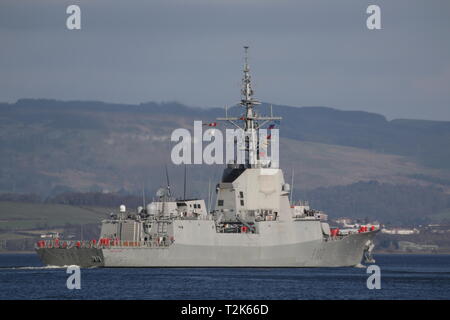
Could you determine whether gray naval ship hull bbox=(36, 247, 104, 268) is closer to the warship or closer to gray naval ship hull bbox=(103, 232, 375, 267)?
the warship

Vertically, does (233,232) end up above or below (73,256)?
above

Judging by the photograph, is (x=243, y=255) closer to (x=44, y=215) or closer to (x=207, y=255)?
(x=207, y=255)

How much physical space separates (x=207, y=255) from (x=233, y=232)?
2.78 meters

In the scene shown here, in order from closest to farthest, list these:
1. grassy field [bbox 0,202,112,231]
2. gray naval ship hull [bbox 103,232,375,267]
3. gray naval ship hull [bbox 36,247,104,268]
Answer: gray naval ship hull [bbox 36,247,104,268]
gray naval ship hull [bbox 103,232,375,267]
grassy field [bbox 0,202,112,231]

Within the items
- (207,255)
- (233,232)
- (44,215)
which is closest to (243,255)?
(233,232)

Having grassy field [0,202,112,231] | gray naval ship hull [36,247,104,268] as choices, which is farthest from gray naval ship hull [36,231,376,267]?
grassy field [0,202,112,231]

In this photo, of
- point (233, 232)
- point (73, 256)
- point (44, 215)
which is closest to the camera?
point (73, 256)

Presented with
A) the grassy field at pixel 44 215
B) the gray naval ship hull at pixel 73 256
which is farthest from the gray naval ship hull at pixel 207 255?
the grassy field at pixel 44 215

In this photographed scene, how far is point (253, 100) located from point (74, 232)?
92.6m

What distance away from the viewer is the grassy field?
174 m

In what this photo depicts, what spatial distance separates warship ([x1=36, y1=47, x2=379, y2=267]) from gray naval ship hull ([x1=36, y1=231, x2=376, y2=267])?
0.07 meters

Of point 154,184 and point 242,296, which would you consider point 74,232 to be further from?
point 242,296

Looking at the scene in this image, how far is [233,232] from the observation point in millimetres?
73062

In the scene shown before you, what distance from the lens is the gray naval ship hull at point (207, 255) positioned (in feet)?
231
